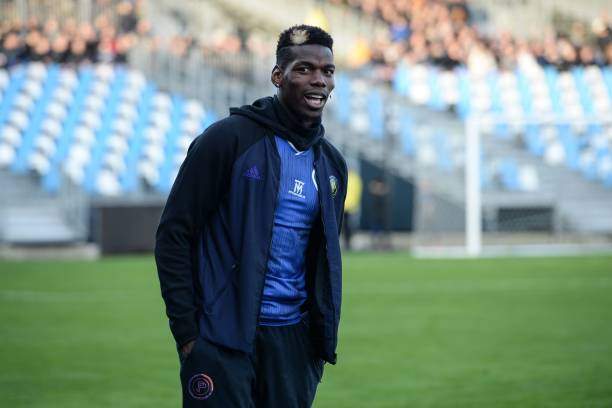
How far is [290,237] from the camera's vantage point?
4047 millimetres

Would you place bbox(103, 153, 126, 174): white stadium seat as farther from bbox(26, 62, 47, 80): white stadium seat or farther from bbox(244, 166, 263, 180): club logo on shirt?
bbox(244, 166, 263, 180): club logo on shirt

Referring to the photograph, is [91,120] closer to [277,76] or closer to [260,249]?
[277,76]

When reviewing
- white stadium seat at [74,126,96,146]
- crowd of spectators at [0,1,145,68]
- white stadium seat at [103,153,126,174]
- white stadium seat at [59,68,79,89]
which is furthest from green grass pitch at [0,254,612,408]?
white stadium seat at [59,68,79,89]

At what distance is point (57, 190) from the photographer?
83.6 feet

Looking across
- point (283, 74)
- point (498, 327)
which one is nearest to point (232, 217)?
point (283, 74)

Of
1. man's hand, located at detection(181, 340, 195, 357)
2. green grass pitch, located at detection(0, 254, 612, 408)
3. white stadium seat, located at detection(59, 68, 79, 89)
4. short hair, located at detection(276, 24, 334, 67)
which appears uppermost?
white stadium seat, located at detection(59, 68, 79, 89)

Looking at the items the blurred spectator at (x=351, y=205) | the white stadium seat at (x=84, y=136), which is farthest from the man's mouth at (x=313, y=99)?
the white stadium seat at (x=84, y=136)

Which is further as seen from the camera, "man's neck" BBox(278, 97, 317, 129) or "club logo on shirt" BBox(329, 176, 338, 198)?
"club logo on shirt" BBox(329, 176, 338, 198)

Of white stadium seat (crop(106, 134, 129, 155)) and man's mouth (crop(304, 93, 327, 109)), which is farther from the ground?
white stadium seat (crop(106, 134, 129, 155))

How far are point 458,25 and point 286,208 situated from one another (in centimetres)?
3117

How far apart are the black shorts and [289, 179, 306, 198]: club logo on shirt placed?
448 mm

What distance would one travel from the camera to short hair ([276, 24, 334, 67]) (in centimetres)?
400

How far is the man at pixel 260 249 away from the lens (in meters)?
3.86

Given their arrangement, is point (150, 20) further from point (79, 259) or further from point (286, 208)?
point (286, 208)
